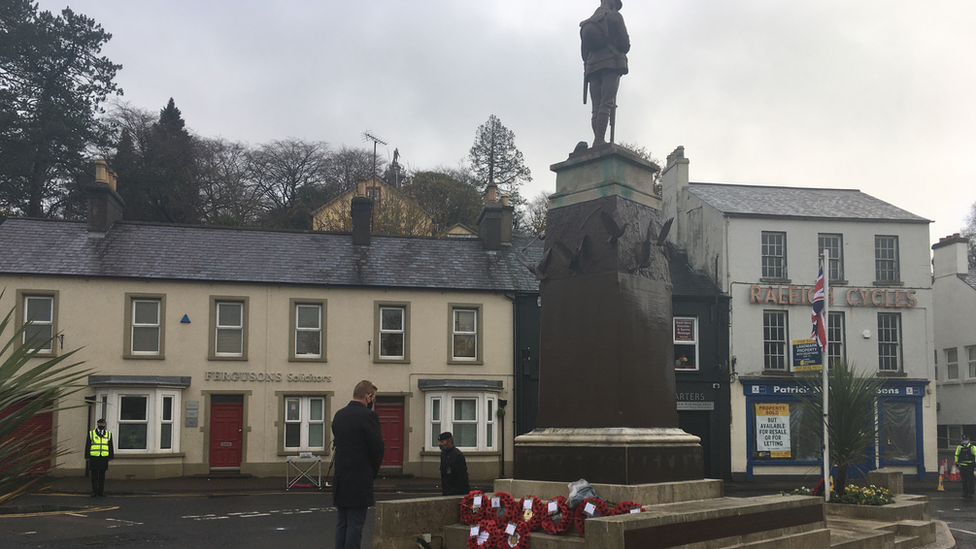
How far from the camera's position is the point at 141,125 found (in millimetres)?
52438

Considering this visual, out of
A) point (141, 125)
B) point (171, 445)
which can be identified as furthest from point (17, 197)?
point (171, 445)

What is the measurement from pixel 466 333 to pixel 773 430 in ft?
36.2

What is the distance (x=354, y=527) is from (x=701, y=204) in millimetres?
25679

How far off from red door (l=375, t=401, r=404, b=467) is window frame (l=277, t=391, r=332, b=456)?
1.62m

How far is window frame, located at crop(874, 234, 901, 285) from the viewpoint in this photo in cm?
2994

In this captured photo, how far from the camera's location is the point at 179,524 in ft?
46.5

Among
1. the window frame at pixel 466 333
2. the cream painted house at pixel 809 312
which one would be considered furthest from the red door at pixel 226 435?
the cream painted house at pixel 809 312

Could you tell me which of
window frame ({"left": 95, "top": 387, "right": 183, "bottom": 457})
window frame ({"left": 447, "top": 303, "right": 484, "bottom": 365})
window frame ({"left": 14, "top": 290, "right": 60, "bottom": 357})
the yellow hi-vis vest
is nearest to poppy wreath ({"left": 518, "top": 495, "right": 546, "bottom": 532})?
the yellow hi-vis vest

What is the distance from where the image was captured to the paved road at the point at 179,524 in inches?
477

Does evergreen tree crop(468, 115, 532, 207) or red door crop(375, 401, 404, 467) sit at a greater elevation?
evergreen tree crop(468, 115, 532, 207)

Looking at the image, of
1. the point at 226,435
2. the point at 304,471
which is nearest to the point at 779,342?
the point at 304,471

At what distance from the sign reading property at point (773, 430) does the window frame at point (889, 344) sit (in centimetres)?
399

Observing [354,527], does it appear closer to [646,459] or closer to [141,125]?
[646,459]

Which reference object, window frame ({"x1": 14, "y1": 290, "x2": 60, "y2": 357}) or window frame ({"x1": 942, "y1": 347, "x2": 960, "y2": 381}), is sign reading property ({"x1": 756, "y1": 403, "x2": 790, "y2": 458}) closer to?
window frame ({"x1": 942, "y1": 347, "x2": 960, "y2": 381})
